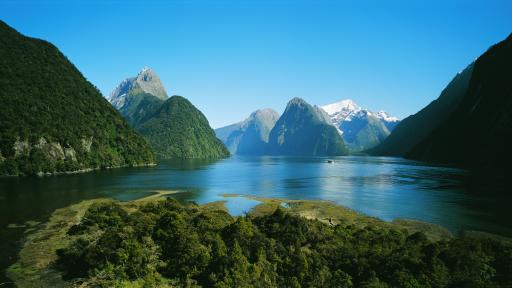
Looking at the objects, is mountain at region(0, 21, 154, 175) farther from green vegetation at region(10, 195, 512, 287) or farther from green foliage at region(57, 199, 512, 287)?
green foliage at region(57, 199, 512, 287)

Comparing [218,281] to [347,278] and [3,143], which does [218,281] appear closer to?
[347,278]

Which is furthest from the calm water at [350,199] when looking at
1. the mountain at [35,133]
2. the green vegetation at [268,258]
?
the mountain at [35,133]

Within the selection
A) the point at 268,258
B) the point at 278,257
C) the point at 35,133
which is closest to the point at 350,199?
the point at 278,257

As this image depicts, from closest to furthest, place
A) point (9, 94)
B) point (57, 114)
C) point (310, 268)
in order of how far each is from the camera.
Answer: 1. point (310, 268)
2. point (9, 94)
3. point (57, 114)

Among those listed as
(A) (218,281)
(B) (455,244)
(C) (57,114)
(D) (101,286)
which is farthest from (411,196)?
(C) (57,114)

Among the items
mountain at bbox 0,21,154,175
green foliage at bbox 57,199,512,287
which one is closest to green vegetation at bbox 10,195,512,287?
green foliage at bbox 57,199,512,287

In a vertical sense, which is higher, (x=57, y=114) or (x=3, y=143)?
(x=57, y=114)

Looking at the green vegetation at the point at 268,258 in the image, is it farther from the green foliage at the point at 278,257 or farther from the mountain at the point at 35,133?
the mountain at the point at 35,133
